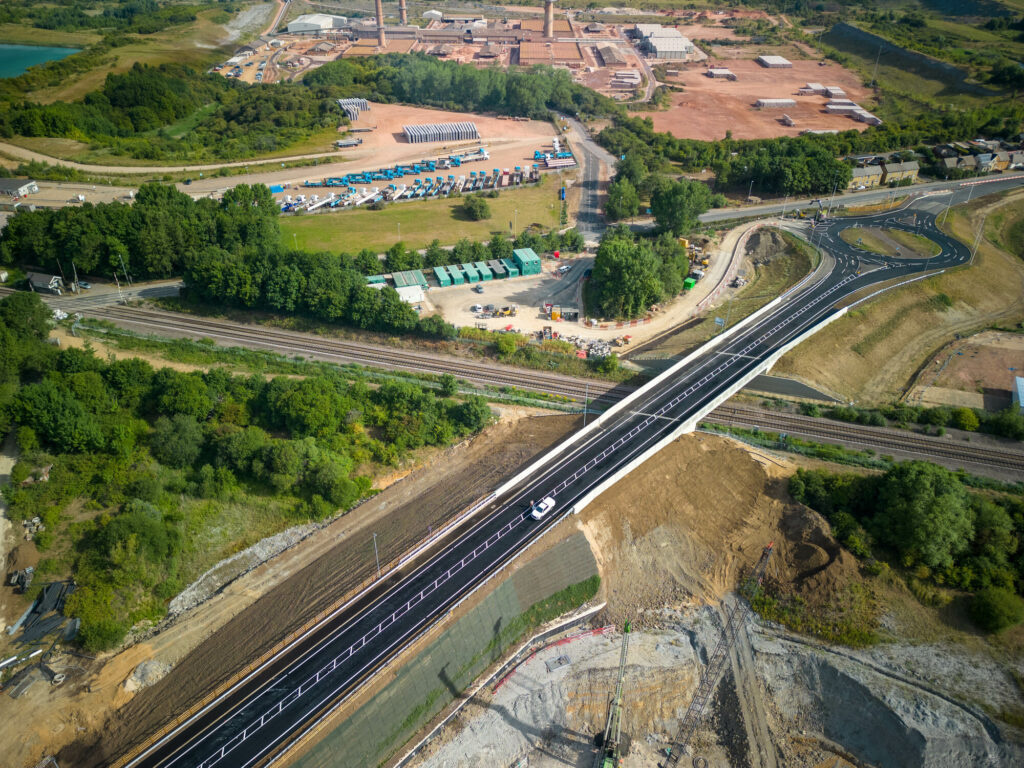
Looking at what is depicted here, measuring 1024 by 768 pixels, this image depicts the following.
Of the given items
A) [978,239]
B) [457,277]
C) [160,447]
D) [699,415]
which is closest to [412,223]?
[457,277]

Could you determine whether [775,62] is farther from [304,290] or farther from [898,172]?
[304,290]

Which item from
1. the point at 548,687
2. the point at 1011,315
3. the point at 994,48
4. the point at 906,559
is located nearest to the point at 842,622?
the point at 906,559

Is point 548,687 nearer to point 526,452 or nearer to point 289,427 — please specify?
point 526,452

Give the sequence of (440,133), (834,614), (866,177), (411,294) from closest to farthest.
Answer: (834,614)
(411,294)
(866,177)
(440,133)

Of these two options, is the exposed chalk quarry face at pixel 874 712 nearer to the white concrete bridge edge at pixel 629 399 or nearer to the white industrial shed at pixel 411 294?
the white concrete bridge edge at pixel 629 399

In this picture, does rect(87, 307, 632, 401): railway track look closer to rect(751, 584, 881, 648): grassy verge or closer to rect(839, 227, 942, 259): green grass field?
rect(751, 584, 881, 648): grassy verge

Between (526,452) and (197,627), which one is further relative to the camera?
(526,452)

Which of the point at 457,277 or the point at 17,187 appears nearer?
the point at 457,277
